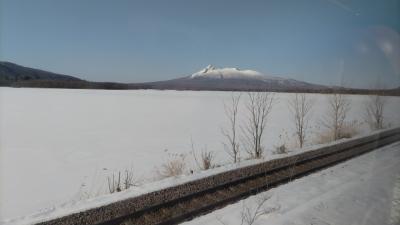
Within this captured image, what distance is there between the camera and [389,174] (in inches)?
277

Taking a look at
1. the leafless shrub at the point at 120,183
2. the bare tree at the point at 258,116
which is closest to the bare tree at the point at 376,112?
the bare tree at the point at 258,116

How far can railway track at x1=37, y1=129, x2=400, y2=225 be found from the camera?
4684 millimetres

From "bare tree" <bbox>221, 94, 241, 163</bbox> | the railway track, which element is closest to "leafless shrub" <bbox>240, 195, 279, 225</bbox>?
the railway track

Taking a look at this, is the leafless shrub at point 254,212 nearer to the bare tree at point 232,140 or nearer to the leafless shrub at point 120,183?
the leafless shrub at point 120,183

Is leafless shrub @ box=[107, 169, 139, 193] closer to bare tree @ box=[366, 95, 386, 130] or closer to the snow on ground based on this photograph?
the snow on ground

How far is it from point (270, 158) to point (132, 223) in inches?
192

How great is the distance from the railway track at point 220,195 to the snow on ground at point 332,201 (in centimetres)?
20

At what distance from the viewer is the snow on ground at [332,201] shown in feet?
15.7

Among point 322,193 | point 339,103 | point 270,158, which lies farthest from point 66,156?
point 339,103

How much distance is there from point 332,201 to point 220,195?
5.82 ft

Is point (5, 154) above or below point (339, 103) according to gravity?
below

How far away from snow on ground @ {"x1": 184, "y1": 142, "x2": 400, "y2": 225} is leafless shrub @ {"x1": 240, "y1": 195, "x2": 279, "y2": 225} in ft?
0.11

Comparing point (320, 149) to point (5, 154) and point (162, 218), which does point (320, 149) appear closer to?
point (162, 218)

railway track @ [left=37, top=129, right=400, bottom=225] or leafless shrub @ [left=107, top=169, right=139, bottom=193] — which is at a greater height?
railway track @ [left=37, top=129, right=400, bottom=225]
